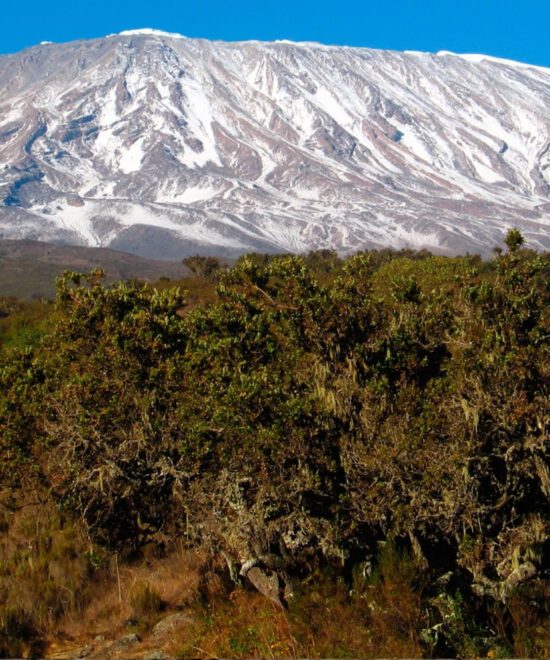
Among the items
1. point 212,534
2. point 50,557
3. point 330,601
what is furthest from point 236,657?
point 50,557

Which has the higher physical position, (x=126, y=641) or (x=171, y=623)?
(x=171, y=623)

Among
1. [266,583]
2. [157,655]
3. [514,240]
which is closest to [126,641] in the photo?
[157,655]

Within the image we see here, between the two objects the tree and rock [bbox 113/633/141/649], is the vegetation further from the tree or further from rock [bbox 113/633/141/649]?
rock [bbox 113/633/141/649]

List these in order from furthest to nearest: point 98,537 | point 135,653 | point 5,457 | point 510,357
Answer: point 5,457 → point 98,537 → point 135,653 → point 510,357

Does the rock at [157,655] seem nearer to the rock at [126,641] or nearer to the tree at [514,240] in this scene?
the rock at [126,641]

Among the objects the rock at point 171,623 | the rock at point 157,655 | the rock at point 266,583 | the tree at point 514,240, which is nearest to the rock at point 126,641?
the rock at point 171,623

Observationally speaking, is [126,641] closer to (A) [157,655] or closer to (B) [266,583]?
(A) [157,655]

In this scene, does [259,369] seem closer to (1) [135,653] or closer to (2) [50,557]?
(1) [135,653]

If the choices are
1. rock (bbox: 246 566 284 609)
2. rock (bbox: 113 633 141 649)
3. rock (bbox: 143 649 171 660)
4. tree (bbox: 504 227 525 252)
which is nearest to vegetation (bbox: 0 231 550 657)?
rock (bbox: 246 566 284 609)
